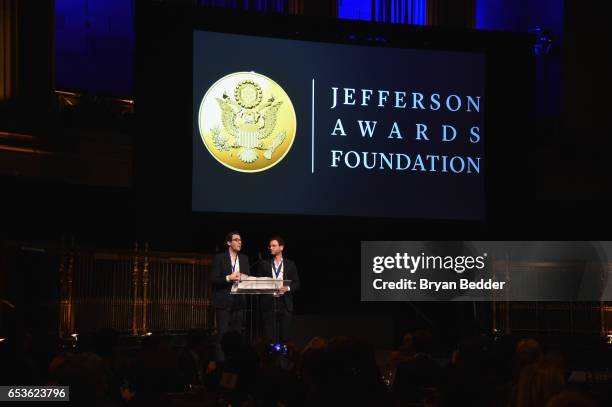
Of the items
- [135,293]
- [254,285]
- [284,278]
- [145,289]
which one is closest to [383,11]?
[284,278]

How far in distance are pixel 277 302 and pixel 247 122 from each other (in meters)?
2.19

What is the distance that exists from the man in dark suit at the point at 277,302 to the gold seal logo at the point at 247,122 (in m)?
1.16

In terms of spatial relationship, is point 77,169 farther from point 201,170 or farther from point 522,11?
point 522,11

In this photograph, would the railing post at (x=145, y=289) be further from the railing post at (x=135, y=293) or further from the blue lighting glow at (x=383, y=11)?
the blue lighting glow at (x=383, y=11)

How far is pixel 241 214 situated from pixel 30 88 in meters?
3.51

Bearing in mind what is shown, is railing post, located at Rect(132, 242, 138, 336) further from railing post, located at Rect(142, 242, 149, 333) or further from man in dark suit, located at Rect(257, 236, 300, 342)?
man in dark suit, located at Rect(257, 236, 300, 342)

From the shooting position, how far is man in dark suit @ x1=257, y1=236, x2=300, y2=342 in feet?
35.8

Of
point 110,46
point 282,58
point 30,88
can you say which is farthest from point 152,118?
point 110,46

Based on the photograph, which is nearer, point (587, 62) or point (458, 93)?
point (458, 93)

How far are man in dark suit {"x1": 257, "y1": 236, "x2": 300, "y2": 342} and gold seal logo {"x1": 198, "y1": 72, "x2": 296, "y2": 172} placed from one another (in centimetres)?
116

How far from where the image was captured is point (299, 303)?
46.5 feet

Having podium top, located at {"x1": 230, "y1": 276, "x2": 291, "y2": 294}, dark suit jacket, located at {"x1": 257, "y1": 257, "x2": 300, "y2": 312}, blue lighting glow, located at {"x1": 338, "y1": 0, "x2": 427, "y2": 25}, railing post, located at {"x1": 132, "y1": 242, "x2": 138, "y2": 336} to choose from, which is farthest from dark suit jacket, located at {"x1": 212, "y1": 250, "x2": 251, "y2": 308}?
blue lighting glow, located at {"x1": 338, "y1": 0, "x2": 427, "y2": 25}

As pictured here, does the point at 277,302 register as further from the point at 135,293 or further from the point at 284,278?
the point at 135,293

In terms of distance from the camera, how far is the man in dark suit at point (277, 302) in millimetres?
10922
